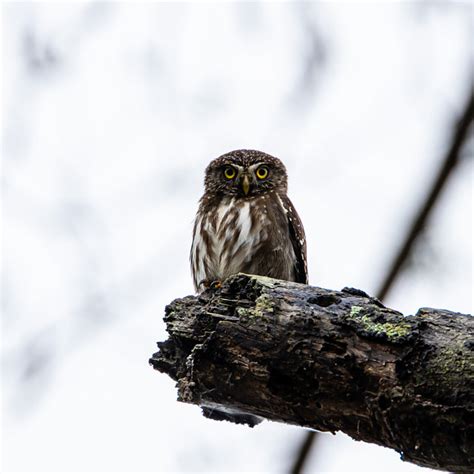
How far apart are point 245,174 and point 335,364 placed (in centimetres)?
374

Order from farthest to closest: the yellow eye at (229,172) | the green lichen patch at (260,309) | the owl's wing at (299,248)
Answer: the yellow eye at (229,172) < the owl's wing at (299,248) < the green lichen patch at (260,309)

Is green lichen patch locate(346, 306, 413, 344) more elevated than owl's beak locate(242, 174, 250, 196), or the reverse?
owl's beak locate(242, 174, 250, 196)

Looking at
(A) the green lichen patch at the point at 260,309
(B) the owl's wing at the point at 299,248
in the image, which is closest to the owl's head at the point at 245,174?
(B) the owl's wing at the point at 299,248

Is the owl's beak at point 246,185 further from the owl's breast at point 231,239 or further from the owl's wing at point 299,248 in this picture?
the owl's wing at point 299,248

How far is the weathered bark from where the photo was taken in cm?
300

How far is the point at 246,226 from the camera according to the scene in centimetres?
612

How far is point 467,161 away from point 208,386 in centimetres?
195

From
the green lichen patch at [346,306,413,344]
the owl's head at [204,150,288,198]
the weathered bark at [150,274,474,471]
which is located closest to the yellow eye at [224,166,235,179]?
the owl's head at [204,150,288,198]

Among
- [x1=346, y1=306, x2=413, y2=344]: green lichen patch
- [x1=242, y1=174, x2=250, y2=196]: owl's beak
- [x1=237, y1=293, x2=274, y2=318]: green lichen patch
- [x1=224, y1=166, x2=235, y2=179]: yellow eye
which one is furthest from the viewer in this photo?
[x1=224, y1=166, x2=235, y2=179]: yellow eye

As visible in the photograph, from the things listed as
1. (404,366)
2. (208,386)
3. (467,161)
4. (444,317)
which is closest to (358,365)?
(404,366)

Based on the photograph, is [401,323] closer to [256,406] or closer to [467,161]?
[256,406]

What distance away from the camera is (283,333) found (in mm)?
3350

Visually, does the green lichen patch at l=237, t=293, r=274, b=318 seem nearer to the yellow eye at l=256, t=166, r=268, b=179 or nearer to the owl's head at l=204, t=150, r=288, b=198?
the owl's head at l=204, t=150, r=288, b=198

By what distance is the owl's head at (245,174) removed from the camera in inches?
265
